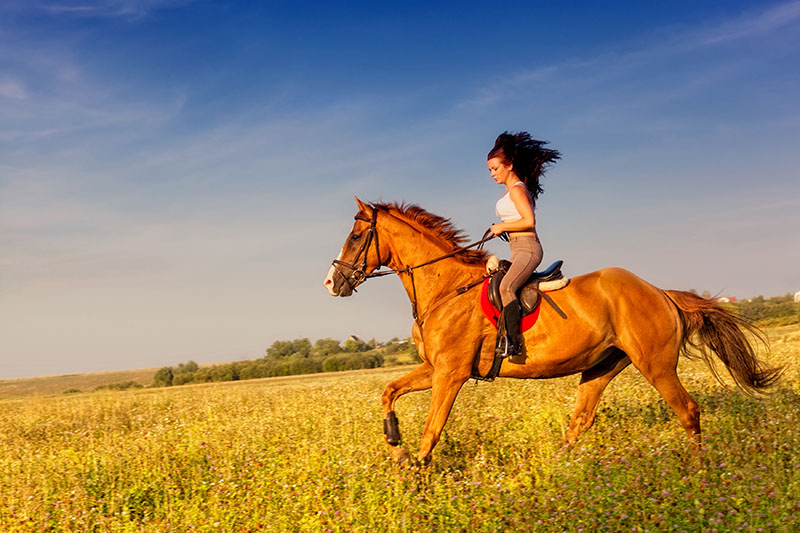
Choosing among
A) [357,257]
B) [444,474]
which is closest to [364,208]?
[357,257]

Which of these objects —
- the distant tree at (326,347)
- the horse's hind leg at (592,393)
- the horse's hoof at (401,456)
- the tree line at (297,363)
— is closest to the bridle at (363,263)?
the horse's hoof at (401,456)

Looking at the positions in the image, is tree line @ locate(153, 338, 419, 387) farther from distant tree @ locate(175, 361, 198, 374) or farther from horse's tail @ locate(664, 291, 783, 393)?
horse's tail @ locate(664, 291, 783, 393)

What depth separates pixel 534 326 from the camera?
712 centimetres

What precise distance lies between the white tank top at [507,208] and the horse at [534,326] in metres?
0.64

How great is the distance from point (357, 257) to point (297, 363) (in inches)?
1528

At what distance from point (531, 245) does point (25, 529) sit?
5.83 m

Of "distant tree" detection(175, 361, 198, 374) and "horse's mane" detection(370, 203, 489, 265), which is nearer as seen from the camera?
"horse's mane" detection(370, 203, 489, 265)

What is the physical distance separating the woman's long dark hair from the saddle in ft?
3.16

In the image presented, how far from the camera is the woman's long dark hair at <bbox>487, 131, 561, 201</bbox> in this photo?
7.46 metres

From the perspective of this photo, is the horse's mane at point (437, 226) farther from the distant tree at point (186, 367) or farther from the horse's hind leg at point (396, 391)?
the distant tree at point (186, 367)

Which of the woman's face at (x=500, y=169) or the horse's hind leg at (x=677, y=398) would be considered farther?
the woman's face at (x=500, y=169)

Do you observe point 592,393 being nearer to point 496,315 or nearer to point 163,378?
point 496,315

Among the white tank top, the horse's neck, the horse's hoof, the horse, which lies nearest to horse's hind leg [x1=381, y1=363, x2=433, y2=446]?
the horse

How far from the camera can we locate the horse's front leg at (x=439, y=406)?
21.9 ft
